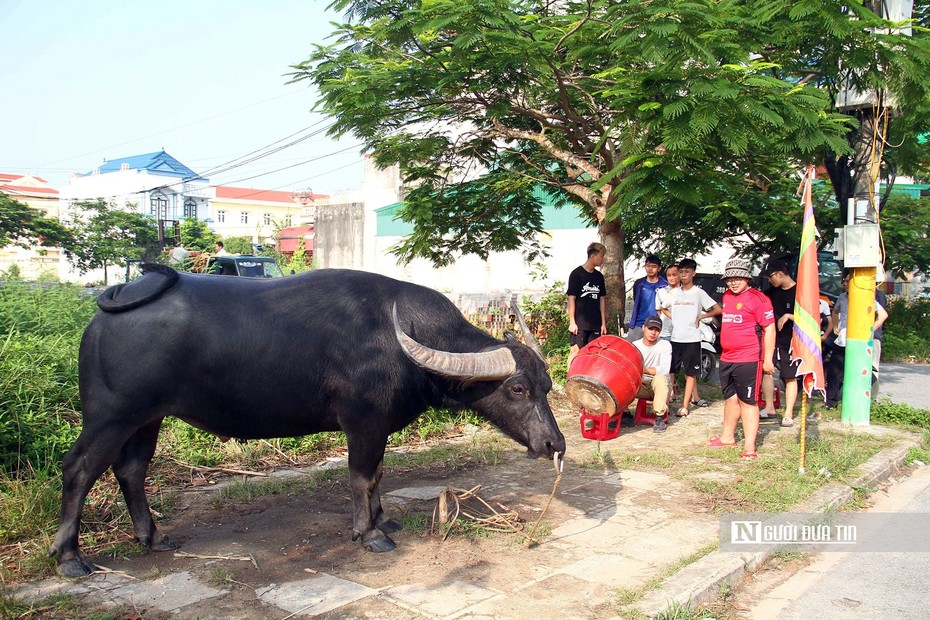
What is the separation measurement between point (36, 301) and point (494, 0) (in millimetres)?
5547

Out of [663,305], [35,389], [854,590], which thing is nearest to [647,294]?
[663,305]

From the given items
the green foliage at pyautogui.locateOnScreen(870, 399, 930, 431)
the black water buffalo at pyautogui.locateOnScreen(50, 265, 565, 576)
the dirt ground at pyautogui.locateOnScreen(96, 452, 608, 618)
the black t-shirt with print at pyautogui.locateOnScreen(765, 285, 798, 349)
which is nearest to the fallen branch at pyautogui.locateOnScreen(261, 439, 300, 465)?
the dirt ground at pyautogui.locateOnScreen(96, 452, 608, 618)

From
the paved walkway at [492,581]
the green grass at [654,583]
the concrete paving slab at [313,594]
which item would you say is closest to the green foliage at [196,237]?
the paved walkway at [492,581]

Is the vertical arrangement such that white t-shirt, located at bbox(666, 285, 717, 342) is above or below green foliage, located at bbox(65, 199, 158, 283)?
below

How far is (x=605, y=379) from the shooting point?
704 centimetres

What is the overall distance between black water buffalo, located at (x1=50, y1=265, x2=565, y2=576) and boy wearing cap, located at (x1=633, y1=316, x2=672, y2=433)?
11.1ft

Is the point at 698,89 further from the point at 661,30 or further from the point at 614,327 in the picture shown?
the point at 614,327

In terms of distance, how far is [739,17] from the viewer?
669 cm

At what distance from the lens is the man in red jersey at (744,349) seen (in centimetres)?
665

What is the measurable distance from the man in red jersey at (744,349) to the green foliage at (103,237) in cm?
2569

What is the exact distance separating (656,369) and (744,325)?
4.35 ft

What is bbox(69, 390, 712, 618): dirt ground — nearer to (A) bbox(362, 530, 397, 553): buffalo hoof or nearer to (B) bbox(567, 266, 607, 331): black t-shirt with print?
(A) bbox(362, 530, 397, 553): buffalo hoof

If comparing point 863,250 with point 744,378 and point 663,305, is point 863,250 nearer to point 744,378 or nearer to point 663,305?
point 663,305

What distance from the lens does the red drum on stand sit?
7.04 meters
